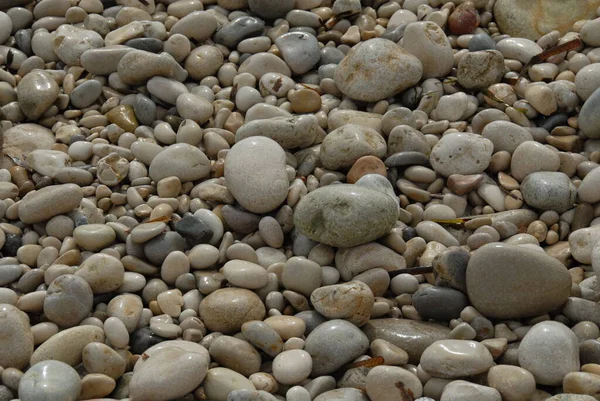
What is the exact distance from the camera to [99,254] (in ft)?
10.2

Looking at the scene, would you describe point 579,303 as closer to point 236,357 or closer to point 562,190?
point 562,190

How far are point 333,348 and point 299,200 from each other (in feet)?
2.72

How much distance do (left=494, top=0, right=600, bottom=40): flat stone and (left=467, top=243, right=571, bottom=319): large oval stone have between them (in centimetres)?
198

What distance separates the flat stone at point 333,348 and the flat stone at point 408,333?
0.10 meters

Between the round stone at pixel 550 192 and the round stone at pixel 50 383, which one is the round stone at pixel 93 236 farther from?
the round stone at pixel 550 192

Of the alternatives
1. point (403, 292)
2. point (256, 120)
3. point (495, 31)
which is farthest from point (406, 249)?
point (495, 31)

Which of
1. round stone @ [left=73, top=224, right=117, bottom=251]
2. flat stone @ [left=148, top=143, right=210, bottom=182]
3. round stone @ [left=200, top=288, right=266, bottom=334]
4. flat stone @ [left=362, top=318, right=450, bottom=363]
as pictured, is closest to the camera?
flat stone @ [left=362, top=318, right=450, bottom=363]

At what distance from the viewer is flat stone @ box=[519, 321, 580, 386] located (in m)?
2.63

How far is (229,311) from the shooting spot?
9.71 ft

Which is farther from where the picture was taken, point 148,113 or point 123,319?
point 148,113

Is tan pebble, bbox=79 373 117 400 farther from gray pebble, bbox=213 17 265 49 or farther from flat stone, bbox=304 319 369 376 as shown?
gray pebble, bbox=213 17 265 49

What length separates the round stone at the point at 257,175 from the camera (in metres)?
3.36

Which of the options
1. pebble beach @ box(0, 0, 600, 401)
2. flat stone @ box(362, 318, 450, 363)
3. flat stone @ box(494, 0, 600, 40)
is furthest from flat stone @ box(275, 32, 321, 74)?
flat stone @ box(362, 318, 450, 363)

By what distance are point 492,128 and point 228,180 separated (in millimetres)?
1319
